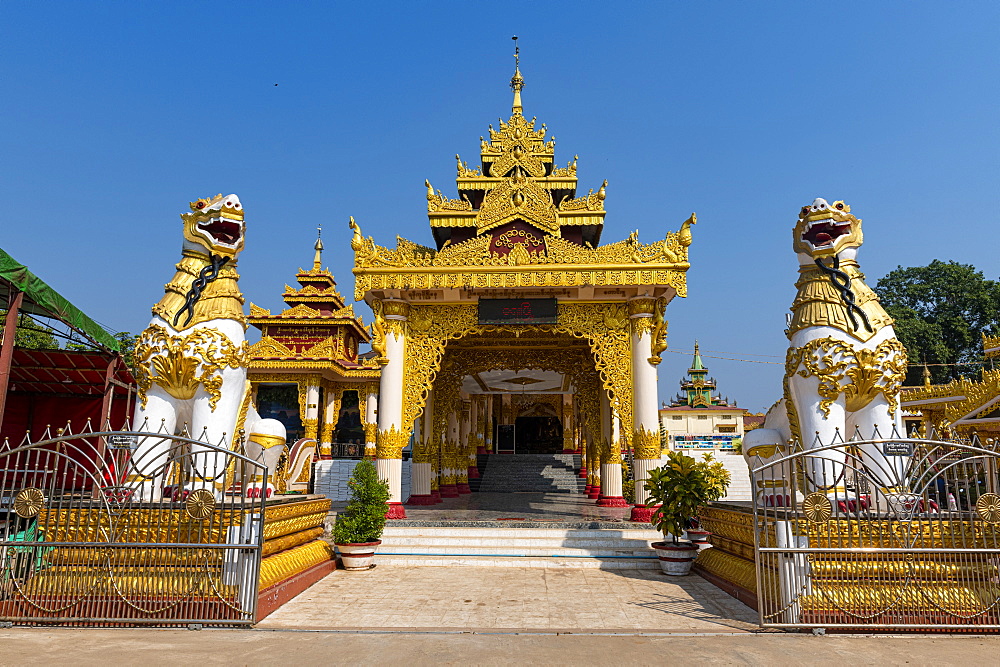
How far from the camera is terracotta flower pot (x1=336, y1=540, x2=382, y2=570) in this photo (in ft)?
23.6

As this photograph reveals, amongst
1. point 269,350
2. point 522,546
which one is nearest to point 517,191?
point 522,546

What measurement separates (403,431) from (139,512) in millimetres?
5147

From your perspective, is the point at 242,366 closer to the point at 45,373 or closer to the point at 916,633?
the point at 916,633

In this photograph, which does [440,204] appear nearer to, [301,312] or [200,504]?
[200,504]

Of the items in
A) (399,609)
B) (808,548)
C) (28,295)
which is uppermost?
(28,295)

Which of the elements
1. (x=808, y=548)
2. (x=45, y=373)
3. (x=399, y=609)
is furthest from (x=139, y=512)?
(x=45, y=373)

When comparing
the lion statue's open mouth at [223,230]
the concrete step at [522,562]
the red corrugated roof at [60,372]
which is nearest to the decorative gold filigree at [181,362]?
the lion statue's open mouth at [223,230]

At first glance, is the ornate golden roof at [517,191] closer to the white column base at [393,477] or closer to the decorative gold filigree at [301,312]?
the white column base at [393,477]

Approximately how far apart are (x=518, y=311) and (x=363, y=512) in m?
4.06

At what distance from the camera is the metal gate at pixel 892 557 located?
4266 millimetres

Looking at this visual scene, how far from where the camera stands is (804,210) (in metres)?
6.13

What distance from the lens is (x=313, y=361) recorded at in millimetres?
20516

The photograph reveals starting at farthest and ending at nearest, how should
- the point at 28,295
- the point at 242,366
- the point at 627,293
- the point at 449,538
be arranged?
the point at 627,293 → the point at 28,295 → the point at 449,538 → the point at 242,366

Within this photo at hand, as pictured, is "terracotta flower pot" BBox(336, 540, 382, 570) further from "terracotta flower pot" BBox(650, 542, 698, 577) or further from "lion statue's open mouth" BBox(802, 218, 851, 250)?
"lion statue's open mouth" BBox(802, 218, 851, 250)
